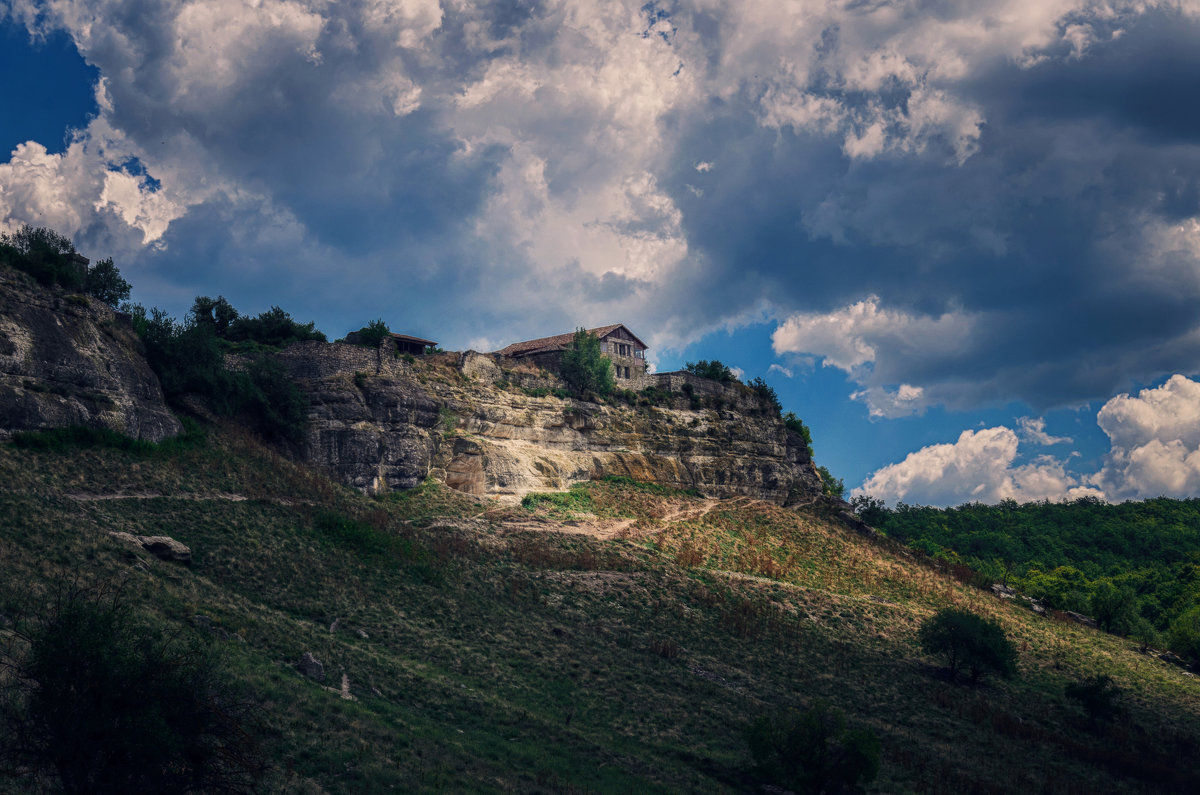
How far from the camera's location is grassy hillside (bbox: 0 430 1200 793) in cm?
1878

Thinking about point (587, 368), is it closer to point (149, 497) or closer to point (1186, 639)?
point (149, 497)

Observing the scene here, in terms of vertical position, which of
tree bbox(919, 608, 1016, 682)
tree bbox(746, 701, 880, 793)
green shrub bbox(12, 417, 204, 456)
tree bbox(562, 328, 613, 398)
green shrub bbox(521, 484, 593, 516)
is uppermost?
tree bbox(562, 328, 613, 398)

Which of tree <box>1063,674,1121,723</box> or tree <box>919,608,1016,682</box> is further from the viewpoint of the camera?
tree <box>919,608,1016,682</box>

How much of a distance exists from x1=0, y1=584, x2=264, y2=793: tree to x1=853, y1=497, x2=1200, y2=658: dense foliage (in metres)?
70.3

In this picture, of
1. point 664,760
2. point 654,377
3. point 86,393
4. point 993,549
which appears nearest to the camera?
point 664,760

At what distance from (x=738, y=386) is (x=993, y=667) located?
40831 millimetres

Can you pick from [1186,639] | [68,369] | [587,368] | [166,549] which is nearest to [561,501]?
[587,368]

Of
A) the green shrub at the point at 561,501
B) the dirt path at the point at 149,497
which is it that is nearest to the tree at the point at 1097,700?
the green shrub at the point at 561,501

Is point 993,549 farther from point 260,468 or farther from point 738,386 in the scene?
point 260,468

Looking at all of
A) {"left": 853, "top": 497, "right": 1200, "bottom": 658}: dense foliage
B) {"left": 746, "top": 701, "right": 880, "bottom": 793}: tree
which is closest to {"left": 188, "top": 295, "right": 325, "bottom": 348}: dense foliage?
{"left": 746, "top": 701, "right": 880, "bottom": 793}: tree

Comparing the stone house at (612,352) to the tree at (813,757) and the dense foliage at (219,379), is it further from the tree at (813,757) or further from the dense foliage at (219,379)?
the tree at (813,757)

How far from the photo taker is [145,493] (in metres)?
30.5

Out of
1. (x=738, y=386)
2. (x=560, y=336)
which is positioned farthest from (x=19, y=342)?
(x=738, y=386)

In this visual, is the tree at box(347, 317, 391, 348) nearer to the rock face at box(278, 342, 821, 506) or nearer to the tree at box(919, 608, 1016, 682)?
the rock face at box(278, 342, 821, 506)
